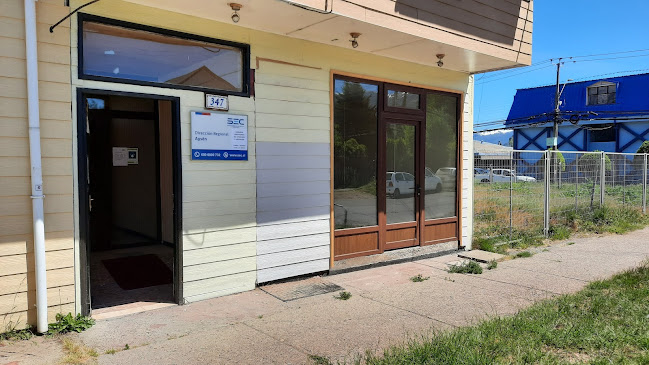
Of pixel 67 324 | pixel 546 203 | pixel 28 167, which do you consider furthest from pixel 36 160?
pixel 546 203

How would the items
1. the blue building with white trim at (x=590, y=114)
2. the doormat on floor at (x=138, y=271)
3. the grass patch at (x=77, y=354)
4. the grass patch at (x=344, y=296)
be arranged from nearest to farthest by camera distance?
the grass patch at (x=77, y=354), the grass patch at (x=344, y=296), the doormat on floor at (x=138, y=271), the blue building with white trim at (x=590, y=114)

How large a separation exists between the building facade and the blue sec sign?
0.02 m

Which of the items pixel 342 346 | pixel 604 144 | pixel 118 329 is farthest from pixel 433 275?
pixel 604 144

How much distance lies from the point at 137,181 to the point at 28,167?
396 cm

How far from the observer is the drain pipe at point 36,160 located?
12.7 feet

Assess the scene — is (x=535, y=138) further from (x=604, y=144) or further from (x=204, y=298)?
(x=204, y=298)

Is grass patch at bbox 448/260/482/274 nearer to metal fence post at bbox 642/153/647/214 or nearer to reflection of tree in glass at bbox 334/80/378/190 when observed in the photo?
reflection of tree in glass at bbox 334/80/378/190

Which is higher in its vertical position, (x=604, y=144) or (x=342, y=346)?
(x=604, y=144)

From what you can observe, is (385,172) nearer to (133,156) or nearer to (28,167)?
(133,156)

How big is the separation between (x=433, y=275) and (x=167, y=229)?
4.35m

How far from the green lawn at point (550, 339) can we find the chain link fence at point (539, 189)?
3.53 m

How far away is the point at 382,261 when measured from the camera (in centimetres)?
684

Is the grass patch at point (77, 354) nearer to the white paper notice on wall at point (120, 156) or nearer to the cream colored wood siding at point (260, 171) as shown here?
the cream colored wood siding at point (260, 171)

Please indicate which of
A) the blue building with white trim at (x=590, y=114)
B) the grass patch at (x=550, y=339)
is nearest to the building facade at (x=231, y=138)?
the grass patch at (x=550, y=339)
